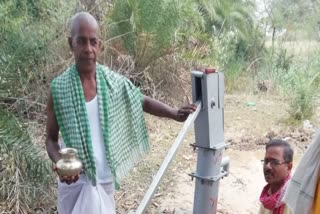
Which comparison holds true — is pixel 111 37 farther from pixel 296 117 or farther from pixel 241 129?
pixel 296 117

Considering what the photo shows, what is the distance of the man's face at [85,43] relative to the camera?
2.05 meters

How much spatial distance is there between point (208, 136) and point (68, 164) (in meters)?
0.60

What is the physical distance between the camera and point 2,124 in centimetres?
312

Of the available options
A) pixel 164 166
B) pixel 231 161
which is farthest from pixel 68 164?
pixel 231 161

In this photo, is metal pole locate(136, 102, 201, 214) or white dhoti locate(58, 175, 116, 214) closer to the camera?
metal pole locate(136, 102, 201, 214)

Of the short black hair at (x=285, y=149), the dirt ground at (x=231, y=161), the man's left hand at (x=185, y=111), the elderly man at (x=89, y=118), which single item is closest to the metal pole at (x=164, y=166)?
the man's left hand at (x=185, y=111)

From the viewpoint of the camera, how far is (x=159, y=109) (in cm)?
229

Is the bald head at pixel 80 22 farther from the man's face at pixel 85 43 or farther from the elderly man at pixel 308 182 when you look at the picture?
the elderly man at pixel 308 182

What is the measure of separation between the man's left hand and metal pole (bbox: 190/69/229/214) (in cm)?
4

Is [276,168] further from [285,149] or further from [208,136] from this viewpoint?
[208,136]

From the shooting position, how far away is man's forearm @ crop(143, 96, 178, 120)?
2.25 meters

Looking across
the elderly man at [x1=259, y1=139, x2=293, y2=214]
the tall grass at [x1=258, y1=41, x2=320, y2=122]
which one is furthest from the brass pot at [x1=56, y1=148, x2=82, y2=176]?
the tall grass at [x1=258, y1=41, x2=320, y2=122]

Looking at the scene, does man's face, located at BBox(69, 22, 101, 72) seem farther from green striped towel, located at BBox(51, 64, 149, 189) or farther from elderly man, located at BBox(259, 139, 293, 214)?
elderly man, located at BBox(259, 139, 293, 214)

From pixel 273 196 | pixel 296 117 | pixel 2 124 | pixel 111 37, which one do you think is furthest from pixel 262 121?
pixel 273 196
